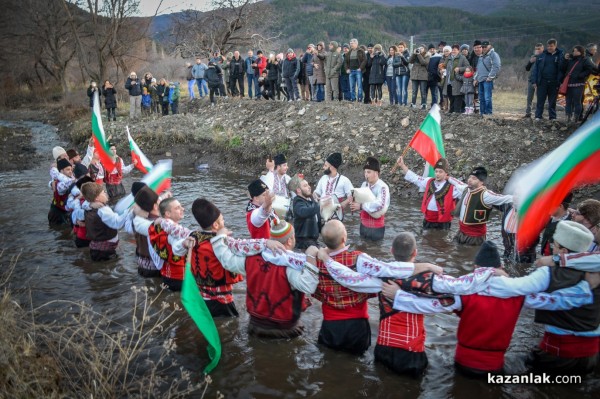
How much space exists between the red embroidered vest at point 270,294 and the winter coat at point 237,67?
53.6 feet

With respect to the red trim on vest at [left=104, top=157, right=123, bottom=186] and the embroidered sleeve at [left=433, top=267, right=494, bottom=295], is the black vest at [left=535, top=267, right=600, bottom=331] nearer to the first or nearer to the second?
the embroidered sleeve at [left=433, top=267, right=494, bottom=295]

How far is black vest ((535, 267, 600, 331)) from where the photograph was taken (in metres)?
4.05

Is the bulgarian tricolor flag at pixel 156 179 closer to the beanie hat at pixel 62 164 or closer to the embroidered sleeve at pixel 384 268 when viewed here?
the beanie hat at pixel 62 164

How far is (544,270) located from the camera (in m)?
4.05

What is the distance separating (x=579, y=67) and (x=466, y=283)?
9.77 metres

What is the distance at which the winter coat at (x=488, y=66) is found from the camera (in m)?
12.1

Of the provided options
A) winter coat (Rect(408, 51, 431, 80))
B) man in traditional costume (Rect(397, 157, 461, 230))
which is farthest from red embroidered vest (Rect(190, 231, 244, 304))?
winter coat (Rect(408, 51, 431, 80))

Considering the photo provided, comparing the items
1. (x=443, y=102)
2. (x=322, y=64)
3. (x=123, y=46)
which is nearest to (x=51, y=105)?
(x=123, y=46)

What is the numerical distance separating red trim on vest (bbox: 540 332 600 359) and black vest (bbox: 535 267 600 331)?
0.17 metres

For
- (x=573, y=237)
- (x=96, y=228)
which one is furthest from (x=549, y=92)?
(x=96, y=228)

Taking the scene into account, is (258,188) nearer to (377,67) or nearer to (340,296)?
(340,296)

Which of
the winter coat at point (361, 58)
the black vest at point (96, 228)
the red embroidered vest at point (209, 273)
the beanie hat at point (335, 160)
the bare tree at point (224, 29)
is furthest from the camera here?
the bare tree at point (224, 29)

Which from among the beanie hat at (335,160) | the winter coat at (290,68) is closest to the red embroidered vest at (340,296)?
the beanie hat at (335,160)

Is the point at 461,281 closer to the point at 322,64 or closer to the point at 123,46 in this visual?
the point at 322,64
